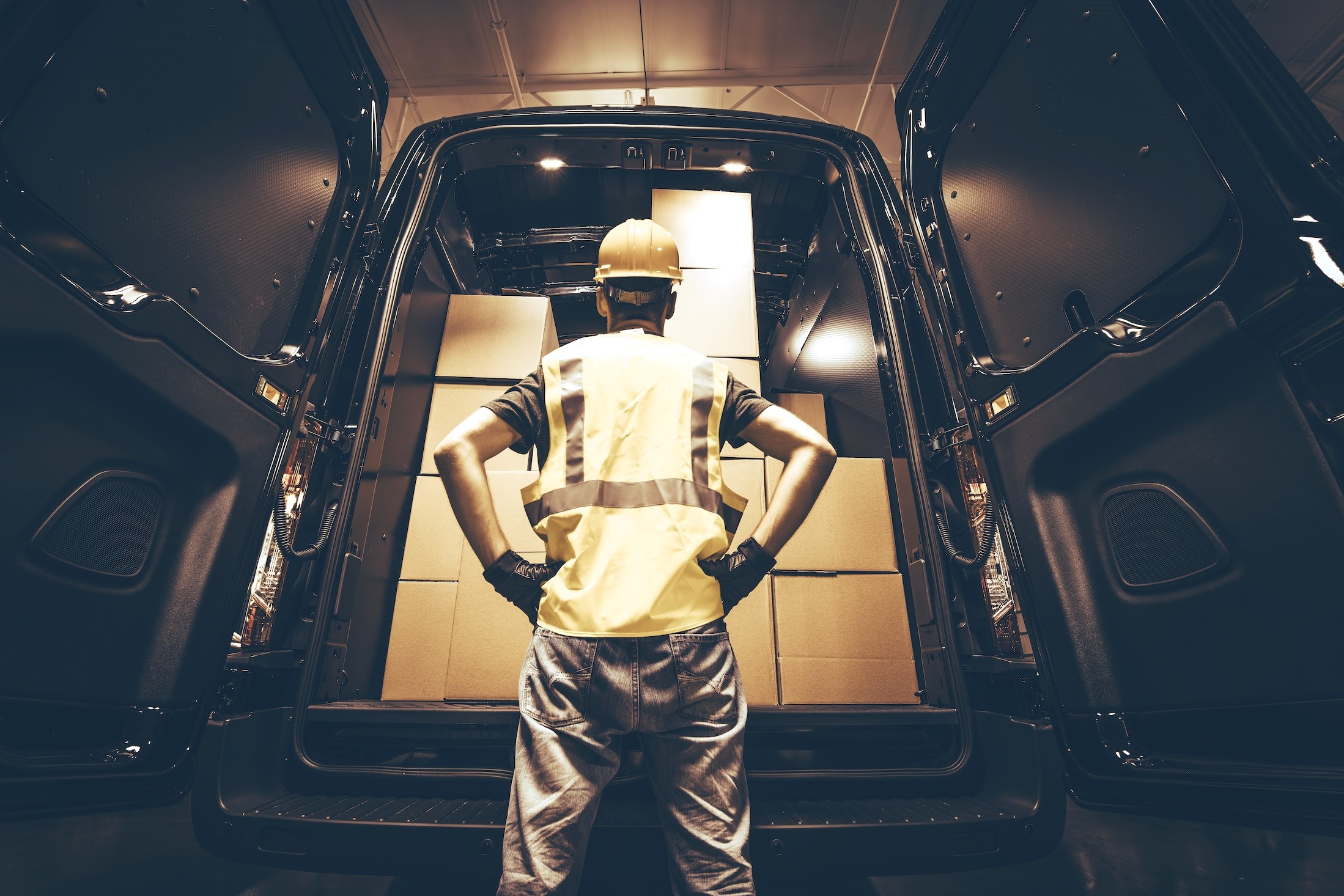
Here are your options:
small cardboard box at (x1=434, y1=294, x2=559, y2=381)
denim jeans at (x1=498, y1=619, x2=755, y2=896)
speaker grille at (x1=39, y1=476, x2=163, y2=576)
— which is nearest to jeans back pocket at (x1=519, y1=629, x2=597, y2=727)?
denim jeans at (x1=498, y1=619, x2=755, y2=896)

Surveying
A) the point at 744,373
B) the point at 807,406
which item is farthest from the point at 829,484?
the point at 807,406

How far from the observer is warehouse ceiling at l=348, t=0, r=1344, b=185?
4668 millimetres

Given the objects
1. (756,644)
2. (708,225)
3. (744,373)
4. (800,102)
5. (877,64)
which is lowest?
(756,644)

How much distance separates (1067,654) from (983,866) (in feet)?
1.68

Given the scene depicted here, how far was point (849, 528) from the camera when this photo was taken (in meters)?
2.14

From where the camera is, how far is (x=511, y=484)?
86.8 inches

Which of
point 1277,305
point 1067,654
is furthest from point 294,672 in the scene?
point 1277,305

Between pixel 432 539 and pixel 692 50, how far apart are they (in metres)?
4.86

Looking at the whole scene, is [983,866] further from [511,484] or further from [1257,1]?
[1257,1]

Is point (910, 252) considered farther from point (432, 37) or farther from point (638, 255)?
point (432, 37)

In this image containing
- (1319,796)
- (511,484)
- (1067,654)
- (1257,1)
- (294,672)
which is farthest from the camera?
(1257,1)

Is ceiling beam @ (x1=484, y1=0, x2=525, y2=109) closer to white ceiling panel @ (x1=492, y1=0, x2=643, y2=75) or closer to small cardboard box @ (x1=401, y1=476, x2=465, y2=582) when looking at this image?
white ceiling panel @ (x1=492, y1=0, x2=643, y2=75)

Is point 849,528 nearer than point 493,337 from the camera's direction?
Yes

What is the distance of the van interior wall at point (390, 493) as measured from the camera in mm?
1883
